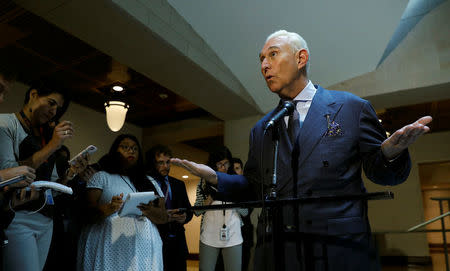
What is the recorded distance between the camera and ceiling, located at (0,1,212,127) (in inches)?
157

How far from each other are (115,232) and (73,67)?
3.25 m

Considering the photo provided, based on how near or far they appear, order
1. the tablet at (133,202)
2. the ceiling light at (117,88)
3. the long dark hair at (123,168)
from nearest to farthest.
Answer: the tablet at (133,202)
the long dark hair at (123,168)
the ceiling light at (117,88)

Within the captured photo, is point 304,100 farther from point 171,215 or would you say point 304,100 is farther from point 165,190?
point 165,190

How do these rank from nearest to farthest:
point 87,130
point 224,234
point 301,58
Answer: point 301,58 < point 224,234 < point 87,130

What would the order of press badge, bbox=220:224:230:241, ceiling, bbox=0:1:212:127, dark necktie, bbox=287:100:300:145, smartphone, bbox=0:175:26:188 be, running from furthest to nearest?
ceiling, bbox=0:1:212:127, press badge, bbox=220:224:230:241, smartphone, bbox=0:175:26:188, dark necktie, bbox=287:100:300:145

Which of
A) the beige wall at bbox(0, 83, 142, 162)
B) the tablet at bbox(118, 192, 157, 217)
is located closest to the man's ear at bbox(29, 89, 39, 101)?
the tablet at bbox(118, 192, 157, 217)

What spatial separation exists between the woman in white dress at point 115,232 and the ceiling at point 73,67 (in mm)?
1383

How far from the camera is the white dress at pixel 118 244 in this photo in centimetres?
237

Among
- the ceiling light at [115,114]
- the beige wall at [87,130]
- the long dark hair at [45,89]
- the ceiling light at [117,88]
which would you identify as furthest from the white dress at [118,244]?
the beige wall at [87,130]

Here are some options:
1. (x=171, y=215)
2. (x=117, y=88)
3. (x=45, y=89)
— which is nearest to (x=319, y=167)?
(x=45, y=89)

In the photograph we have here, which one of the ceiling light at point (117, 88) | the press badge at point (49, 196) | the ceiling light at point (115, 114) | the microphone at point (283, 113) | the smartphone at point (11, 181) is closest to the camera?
the microphone at point (283, 113)

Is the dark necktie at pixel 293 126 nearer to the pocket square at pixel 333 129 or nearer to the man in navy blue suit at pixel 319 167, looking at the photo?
the man in navy blue suit at pixel 319 167

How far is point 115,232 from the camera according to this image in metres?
2.43

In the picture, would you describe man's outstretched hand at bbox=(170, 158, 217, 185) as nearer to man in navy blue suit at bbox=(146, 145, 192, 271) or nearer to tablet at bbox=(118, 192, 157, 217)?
tablet at bbox=(118, 192, 157, 217)
